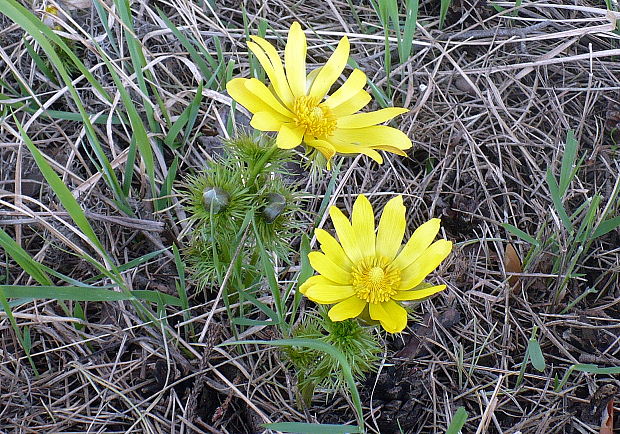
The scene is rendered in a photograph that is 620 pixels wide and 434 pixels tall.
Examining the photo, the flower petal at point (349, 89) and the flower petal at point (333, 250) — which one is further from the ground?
the flower petal at point (349, 89)

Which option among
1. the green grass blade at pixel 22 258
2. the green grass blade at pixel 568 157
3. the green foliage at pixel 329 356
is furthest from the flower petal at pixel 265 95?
the green grass blade at pixel 568 157

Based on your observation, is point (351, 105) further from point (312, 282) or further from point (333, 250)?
point (312, 282)

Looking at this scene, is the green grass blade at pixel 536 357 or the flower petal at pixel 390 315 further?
the green grass blade at pixel 536 357

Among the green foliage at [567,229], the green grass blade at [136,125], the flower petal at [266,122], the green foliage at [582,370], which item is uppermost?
the flower petal at [266,122]

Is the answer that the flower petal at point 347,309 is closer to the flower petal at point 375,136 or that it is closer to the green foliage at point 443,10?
the flower petal at point 375,136

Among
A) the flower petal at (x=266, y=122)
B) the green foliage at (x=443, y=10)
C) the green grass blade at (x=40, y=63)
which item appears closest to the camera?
the flower petal at (x=266, y=122)

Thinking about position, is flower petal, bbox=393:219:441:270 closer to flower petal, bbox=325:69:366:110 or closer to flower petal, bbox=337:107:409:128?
flower petal, bbox=337:107:409:128

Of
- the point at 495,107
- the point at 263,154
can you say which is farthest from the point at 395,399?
the point at 495,107

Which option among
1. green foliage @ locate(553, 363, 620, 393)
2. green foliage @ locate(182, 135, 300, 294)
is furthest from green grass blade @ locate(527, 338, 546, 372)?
green foliage @ locate(182, 135, 300, 294)
